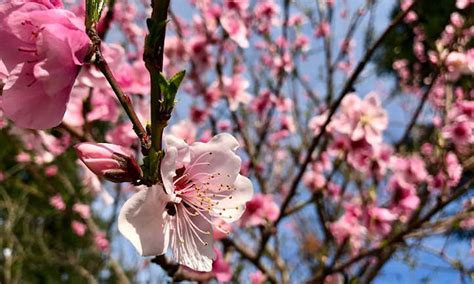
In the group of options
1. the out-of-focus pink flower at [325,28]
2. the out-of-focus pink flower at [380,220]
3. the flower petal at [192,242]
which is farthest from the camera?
the out-of-focus pink flower at [325,28]

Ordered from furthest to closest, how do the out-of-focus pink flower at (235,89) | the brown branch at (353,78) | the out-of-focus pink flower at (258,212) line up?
the out-of-focus pink flower at (235,89), the out-of-focus pink flower at (258,212), the brown branch at (353,78)

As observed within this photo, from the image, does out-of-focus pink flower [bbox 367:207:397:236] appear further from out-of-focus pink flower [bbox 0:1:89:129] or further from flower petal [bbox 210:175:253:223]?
out-of-focus pink flower [bbox 0:1:89:129]

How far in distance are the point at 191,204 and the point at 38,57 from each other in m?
0.33

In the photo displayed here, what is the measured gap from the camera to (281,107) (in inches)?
133

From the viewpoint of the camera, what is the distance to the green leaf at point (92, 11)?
2.26 ft

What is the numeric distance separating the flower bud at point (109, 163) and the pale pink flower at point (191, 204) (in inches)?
1.5

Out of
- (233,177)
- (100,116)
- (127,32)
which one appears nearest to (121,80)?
(100,116)

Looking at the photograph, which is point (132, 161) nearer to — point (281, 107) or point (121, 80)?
point (121, 80)

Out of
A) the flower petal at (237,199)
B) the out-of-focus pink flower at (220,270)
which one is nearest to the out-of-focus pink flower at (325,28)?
the out-of-focus pink flower at (220,270)

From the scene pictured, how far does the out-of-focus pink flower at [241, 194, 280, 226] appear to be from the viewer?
2.20 m

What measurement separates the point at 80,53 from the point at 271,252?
2007 millimetres

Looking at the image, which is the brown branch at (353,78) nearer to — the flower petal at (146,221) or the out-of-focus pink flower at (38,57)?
the flower petal at (146,221)

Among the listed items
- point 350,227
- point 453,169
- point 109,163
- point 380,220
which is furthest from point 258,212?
point 109,163

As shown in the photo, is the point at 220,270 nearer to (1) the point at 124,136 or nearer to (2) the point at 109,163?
(1) the point at 124,136
